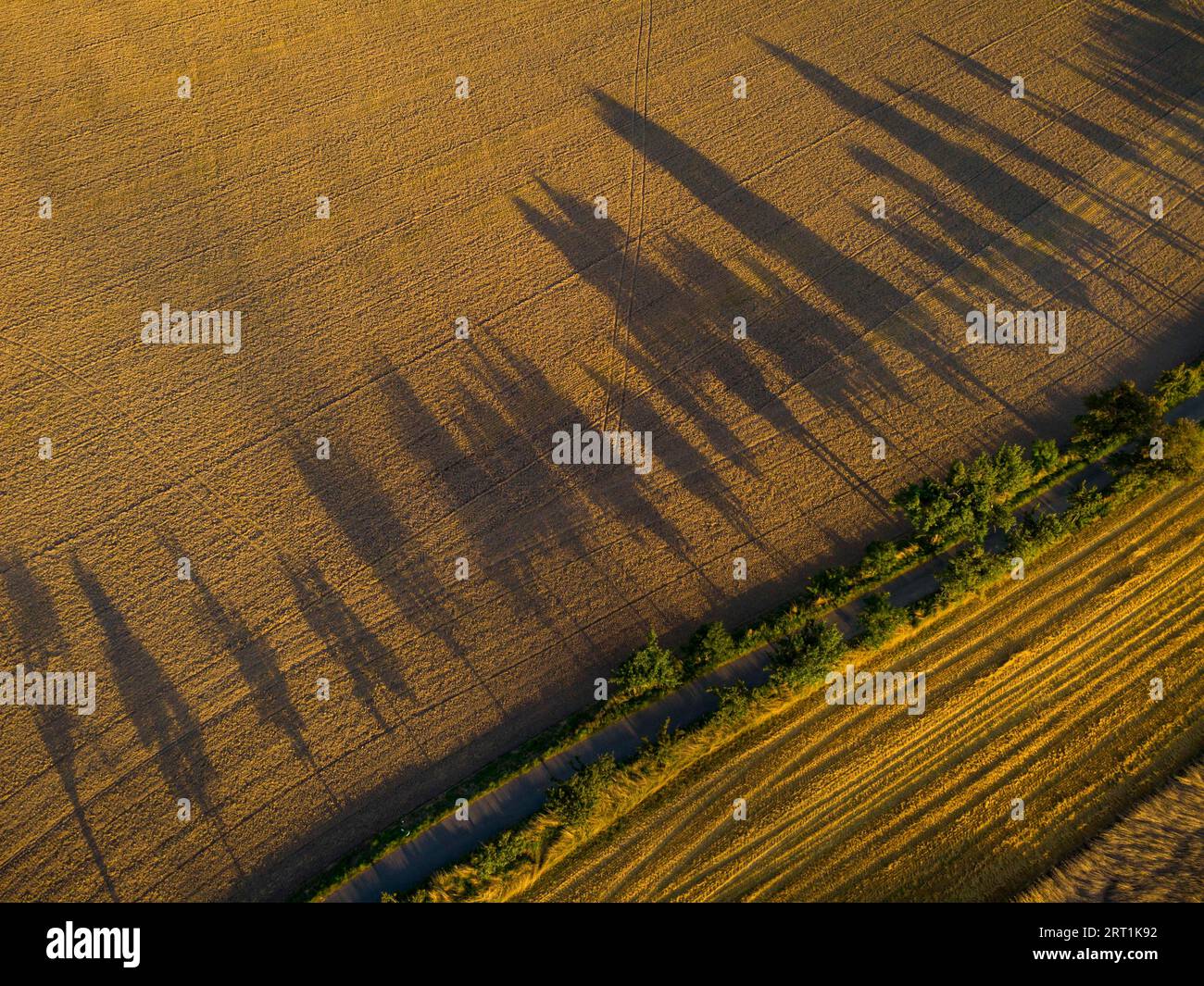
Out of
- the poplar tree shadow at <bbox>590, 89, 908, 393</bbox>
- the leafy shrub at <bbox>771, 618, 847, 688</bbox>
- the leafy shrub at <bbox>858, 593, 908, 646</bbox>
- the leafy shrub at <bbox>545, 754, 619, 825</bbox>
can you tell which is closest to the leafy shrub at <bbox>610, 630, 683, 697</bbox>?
the leafy shrub at <bbox>545, 754, 619, 825</bbox>

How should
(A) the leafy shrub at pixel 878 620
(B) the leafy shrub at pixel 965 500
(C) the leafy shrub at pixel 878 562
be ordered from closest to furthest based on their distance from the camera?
(A) the leafy shrub at pixel 878 620
(B) the leafy shrub at pixel 965 500
(C) the leafy shrub at pixel 878 562

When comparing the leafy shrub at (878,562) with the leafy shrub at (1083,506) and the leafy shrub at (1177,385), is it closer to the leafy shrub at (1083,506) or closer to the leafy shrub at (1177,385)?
the leafy shrub at (1083,506)

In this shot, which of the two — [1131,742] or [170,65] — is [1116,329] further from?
[170,65]

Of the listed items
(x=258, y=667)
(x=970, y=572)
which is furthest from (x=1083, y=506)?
(x=258, y=667)

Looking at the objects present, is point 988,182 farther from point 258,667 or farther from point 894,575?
point 258,667

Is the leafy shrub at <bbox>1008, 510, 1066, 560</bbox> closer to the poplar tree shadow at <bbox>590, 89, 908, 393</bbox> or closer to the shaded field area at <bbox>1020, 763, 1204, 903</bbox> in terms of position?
the poplar tree shadow at <bbox>590, 89, 908, 393</bbox>

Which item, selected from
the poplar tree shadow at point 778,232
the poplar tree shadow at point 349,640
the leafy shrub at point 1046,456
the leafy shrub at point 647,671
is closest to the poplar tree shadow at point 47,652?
the poplar tree shadow at point 349,640
